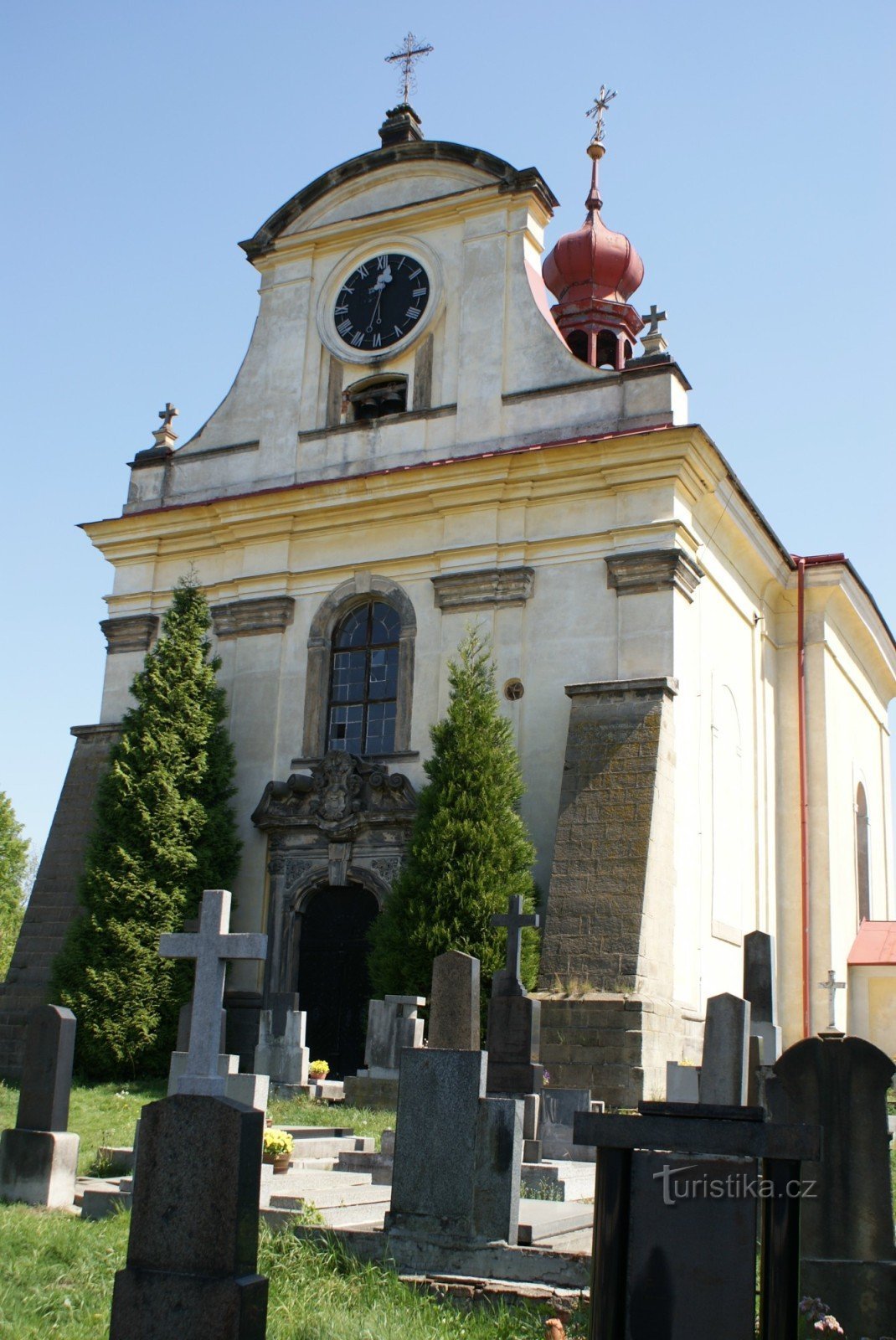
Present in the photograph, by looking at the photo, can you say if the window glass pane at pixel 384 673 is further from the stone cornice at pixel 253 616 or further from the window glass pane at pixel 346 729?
the stone cornice at pixel 253 616

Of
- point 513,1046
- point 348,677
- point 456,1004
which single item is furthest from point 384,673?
point 456,1004

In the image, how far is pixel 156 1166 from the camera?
5.45 m

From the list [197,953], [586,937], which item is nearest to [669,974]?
[586,937]

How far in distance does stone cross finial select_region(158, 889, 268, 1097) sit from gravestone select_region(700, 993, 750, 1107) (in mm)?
4161

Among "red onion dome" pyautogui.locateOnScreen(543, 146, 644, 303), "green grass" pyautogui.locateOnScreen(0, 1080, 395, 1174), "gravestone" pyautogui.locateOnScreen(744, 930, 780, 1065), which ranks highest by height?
"red onion dome" pyautogui.locateOnScreen(543, 146, 644, 303)

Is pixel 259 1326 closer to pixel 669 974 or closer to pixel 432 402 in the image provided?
pixel 669 974

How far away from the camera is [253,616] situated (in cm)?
2114

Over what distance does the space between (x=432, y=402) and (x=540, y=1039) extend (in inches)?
384

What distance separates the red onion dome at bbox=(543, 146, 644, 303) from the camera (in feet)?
88.5

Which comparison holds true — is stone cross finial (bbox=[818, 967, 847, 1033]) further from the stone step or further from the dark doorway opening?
the stone step

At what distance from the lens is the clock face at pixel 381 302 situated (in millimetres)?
21484

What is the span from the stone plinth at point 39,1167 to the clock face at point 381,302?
14.6m

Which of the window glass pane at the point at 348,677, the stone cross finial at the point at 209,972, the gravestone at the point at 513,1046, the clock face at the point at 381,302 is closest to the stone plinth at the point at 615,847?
the gravestone at the point at 513,1046

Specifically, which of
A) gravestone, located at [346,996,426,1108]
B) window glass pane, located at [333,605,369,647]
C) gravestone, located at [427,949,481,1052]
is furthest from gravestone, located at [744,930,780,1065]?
window glass pane, located at [333,605,369,647]
